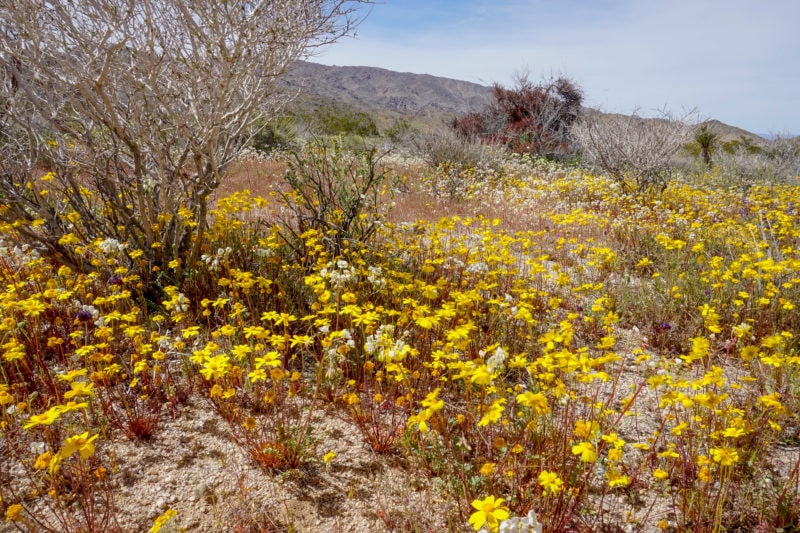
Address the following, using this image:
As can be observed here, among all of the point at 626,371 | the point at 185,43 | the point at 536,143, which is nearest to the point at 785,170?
the point at 536,143

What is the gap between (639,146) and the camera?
28.1ft

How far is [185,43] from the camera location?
3.27 metres

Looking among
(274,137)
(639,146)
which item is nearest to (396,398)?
(639,146)

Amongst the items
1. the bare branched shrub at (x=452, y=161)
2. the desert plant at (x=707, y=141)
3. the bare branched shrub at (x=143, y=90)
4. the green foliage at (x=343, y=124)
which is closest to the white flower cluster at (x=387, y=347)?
the bare branched shrub at (x=143, y=90)

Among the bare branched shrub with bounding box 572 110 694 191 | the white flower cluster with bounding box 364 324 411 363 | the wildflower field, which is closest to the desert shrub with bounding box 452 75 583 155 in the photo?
the bare branched shrub with bounding box 572 110 694 191

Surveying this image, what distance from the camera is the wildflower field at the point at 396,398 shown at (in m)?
1.98

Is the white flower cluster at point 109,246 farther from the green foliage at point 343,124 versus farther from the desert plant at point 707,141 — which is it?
the green foliage at point 343,124

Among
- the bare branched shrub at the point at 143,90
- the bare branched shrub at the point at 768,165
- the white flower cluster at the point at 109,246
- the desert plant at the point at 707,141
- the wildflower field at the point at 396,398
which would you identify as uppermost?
the desert plant at the point at 707,141

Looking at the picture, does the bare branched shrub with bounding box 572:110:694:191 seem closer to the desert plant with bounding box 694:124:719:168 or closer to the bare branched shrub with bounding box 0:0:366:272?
the bare branched shrub with bounding box 0:0:366:272

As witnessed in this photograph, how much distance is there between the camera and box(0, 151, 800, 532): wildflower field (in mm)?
1984

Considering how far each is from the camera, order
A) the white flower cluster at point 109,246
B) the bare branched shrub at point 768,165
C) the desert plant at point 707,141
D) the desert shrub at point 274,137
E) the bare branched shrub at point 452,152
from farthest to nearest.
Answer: the desert plant at point 707,141, the desert shrub at point 274,137, the bare branched shrub at point 768,165, the bare branched shrub at point 452,152, the white flower cluster at point 109,246

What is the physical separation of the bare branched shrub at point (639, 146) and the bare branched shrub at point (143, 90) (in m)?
6.97

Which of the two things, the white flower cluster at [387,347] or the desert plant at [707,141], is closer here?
the white flower cluster at [387,347]

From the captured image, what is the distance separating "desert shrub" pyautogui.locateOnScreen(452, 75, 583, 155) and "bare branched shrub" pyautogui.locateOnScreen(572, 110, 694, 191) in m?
A: 6.98
